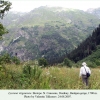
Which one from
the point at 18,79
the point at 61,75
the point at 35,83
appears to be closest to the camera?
the point at 35,83

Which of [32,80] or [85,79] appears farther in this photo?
[85,79]

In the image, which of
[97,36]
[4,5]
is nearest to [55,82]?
[4,5]

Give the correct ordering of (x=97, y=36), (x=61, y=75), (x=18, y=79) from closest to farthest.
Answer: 1. (x=18, y=79)
2. (x=61, y=75)
3. (x=97, y=36)

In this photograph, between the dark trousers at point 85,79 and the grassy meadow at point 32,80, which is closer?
the grassy meadow at point 32,80

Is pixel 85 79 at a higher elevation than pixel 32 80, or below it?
below

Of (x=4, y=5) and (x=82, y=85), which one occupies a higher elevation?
(x=4, y=5)

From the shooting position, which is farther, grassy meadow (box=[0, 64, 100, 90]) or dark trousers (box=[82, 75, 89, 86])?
dark trousers (box=[82, 75, 89, 86])

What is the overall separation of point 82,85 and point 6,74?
132 inches
